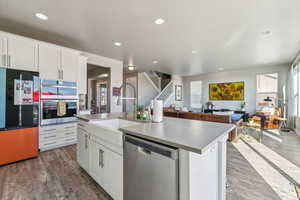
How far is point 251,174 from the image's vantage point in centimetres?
226

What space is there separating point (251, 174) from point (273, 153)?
1415 mm

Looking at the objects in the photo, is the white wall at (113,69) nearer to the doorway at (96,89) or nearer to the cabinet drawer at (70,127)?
the doorway at (96,89)

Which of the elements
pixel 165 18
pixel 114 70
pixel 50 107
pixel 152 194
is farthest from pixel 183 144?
pixel 114 70

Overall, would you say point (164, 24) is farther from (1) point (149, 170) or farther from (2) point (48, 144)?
(2) point (48, 144)

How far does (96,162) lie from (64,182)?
2.34ft

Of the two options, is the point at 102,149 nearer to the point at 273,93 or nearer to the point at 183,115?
the point at 183,115

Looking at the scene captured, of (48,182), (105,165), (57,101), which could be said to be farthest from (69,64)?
(105,165)

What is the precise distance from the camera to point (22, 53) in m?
2.92

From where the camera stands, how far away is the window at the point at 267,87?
21.2 ft

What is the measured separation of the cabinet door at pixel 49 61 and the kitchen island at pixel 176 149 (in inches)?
71.8

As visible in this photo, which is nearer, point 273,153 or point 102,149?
point 102,149

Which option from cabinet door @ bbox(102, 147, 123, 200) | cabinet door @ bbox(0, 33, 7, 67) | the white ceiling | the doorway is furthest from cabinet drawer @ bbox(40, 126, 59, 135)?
the doorway

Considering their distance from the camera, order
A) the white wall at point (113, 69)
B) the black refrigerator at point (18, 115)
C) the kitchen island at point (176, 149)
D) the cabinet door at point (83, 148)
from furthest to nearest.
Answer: the white wall at point (113, 69) → the black refrigerator at point (18, 115) → the cabinet door at point (83, 148) → the kitchen island at point (176, 149)

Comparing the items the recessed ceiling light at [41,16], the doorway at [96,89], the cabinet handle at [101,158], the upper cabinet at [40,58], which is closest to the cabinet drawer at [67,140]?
the upper cabinet at [40,58]
